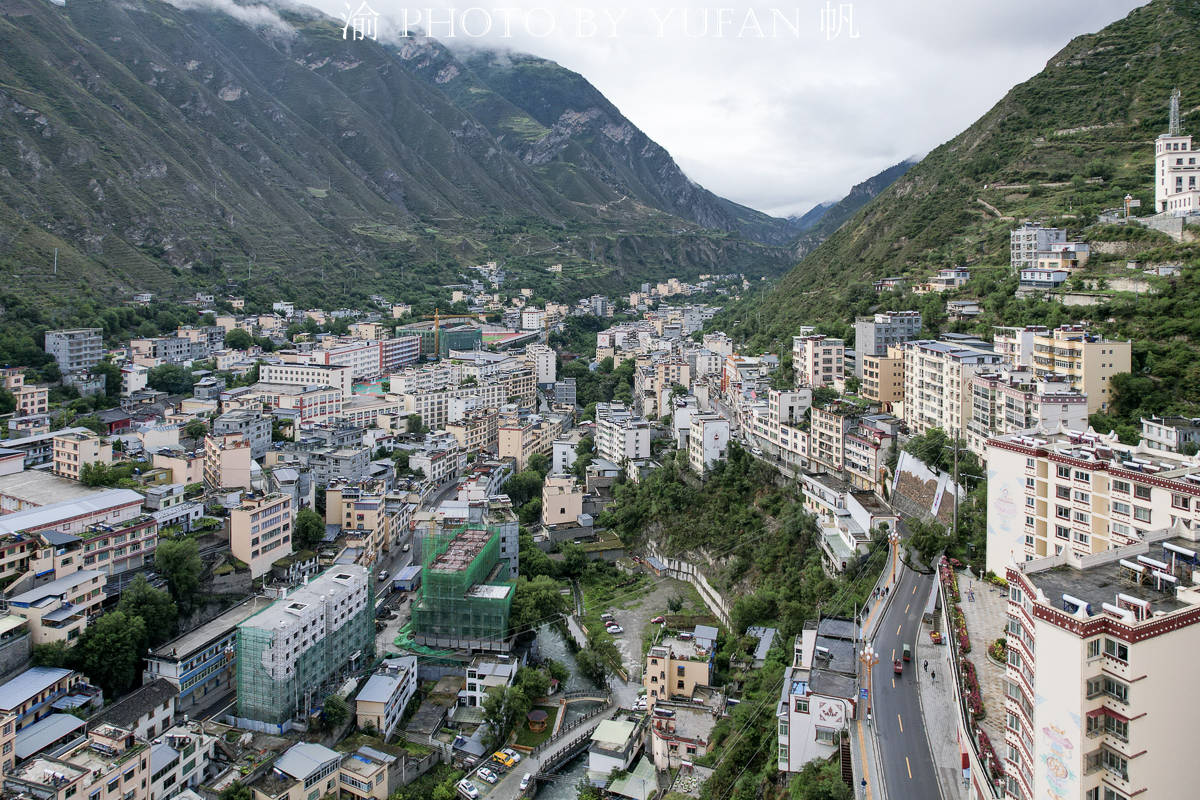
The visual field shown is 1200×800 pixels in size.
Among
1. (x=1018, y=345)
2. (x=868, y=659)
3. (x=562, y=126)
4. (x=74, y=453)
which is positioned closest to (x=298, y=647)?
(x=868, y=659)

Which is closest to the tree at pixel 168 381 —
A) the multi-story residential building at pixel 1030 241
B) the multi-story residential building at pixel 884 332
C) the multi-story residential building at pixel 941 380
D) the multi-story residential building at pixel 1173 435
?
the multi-story residential building at pixel 884 332

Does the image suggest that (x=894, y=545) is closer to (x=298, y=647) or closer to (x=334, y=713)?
(x=334, y=713)

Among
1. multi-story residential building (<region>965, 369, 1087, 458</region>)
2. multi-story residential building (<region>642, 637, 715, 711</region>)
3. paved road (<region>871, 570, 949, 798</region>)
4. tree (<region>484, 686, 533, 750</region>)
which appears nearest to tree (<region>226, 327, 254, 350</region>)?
tree (<region>484, 686, 533, 750</region>)

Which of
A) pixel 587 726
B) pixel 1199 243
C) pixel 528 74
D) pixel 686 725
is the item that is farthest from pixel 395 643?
pixel 528 74

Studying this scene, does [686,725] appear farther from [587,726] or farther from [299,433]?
[299,433]

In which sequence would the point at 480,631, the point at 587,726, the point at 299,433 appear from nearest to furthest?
the point at 587,726
the point at 480,631
the point at 299,433

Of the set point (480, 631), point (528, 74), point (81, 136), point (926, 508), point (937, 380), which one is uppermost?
point (528, 74)

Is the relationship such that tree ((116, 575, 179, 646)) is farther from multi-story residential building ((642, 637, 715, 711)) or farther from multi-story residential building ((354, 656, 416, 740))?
multi-story residential building ((642, 637, 715, 711))
